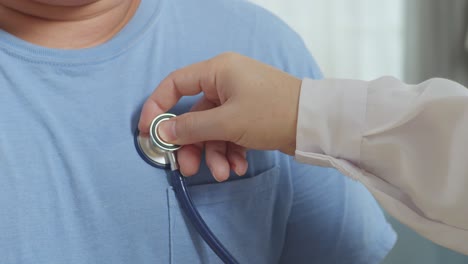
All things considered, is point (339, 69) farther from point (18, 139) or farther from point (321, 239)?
point (18, 139)

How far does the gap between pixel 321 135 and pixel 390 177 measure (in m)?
0.10

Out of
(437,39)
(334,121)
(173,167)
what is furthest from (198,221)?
(437,39)

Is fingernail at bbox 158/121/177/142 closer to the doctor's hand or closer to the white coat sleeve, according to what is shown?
the doctor's hand

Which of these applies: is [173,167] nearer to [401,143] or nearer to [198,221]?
[198,221]

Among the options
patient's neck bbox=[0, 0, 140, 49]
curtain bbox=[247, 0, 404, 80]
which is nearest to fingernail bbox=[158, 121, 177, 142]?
patient's neck bbox=[0, 0, 140, 49]

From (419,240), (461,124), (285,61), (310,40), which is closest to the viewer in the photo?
(461,124)

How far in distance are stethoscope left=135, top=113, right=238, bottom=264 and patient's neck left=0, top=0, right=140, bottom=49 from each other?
0.14 metres

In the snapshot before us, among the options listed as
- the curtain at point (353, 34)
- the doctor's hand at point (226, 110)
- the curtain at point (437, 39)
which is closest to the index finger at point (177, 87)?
the doctor's hand at point (226, 110)

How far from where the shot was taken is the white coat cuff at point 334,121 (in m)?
0.79

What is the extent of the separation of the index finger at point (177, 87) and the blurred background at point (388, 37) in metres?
1.59

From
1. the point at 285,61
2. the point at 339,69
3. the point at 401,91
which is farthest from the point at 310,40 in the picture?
the point at 401,91

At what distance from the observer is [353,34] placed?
242cm

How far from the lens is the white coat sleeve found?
0.74 m

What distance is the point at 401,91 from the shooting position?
792 mm
